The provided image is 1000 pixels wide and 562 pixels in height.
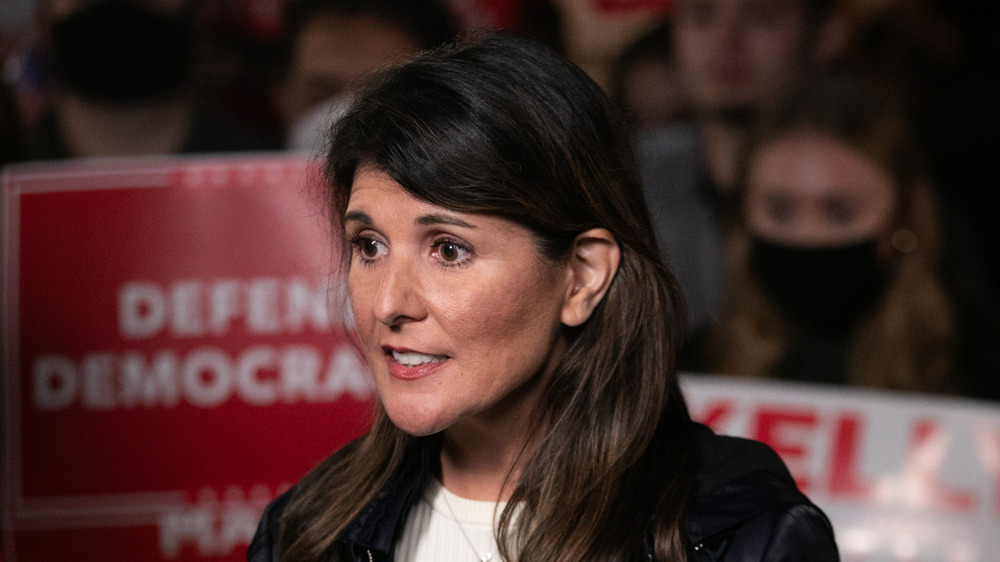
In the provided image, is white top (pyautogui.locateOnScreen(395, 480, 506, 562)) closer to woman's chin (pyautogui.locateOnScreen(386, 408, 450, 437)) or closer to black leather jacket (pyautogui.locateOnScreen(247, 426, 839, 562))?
black leather jacket (pyautogui.locateOnScreen(247, 426, 839, 562))

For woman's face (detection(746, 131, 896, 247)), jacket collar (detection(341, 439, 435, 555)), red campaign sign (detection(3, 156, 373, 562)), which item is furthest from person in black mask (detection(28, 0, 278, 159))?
jacket collar (detection(341, 439, 435, 555))

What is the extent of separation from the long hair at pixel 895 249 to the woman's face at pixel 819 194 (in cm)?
3

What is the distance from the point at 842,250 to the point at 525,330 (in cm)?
199

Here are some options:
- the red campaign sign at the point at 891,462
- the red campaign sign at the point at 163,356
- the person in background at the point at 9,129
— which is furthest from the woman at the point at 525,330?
the person in background at the point at 9,129

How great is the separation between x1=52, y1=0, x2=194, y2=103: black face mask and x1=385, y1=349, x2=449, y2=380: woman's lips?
213 cm

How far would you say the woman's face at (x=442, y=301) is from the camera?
1418mm

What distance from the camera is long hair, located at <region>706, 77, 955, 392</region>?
10.2 ft

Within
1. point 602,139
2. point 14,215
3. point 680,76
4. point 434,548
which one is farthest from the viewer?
point 680,76

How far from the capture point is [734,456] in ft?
5.05

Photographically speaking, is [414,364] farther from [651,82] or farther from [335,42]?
[651,82]

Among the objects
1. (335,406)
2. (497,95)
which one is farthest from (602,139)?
(335,406)

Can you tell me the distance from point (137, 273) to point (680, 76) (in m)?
1.89

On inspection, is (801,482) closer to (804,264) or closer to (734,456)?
(804,264)

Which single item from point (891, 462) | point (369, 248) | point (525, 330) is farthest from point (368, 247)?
point (891, 462)
